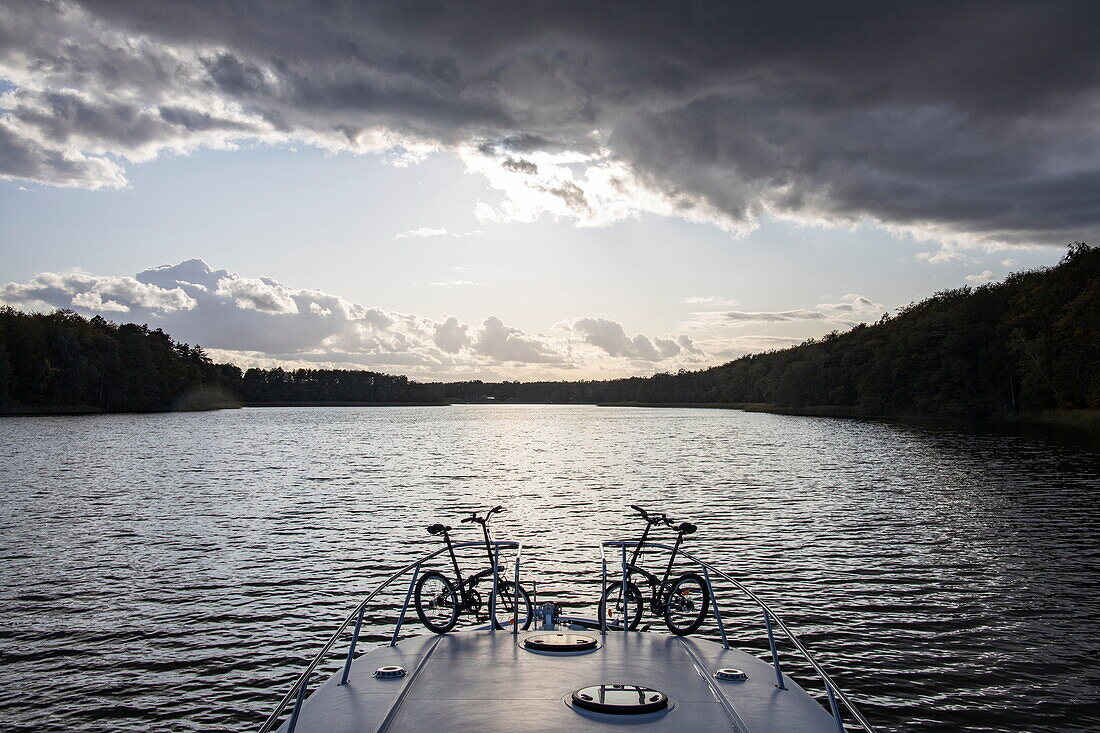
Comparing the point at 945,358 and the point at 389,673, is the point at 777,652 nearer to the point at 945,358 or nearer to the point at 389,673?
the point at 389,673

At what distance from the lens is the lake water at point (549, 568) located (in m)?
14.1

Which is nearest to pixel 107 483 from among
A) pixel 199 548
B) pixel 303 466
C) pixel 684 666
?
pixel 303 466

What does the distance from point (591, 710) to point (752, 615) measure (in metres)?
11.9

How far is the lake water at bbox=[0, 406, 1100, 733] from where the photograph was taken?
14117 mm

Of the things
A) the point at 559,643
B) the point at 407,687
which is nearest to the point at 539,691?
the point at 407,687

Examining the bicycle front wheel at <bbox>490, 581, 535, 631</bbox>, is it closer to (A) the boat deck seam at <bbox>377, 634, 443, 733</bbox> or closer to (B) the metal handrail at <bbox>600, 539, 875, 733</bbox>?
(B) the metal handrail at <bbox>600, 539, 875, 733</bbox>

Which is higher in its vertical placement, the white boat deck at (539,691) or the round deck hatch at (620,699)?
the round deck hatch at (620,699)

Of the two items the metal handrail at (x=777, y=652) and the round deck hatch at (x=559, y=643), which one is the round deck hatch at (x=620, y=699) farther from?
the round deck hatch at (x=559, y=643)

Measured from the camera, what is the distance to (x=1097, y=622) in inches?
724

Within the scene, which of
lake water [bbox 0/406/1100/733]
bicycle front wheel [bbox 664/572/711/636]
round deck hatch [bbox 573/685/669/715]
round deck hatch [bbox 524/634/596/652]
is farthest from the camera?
lake water [bbox 0/406/1100/733]

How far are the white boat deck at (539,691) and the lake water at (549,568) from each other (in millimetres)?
4261

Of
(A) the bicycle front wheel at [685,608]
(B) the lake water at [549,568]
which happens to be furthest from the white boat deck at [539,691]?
(B) the lake water at [549,568]

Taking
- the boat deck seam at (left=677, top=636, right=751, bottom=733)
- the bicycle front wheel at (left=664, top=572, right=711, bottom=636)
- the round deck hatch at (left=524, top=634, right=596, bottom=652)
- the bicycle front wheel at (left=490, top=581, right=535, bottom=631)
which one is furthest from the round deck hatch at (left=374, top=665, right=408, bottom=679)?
the bicycle front wheel at (left=664, top=572, right=711, bottom=636)

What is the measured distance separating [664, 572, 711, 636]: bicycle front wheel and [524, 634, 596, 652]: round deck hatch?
2.49 m
